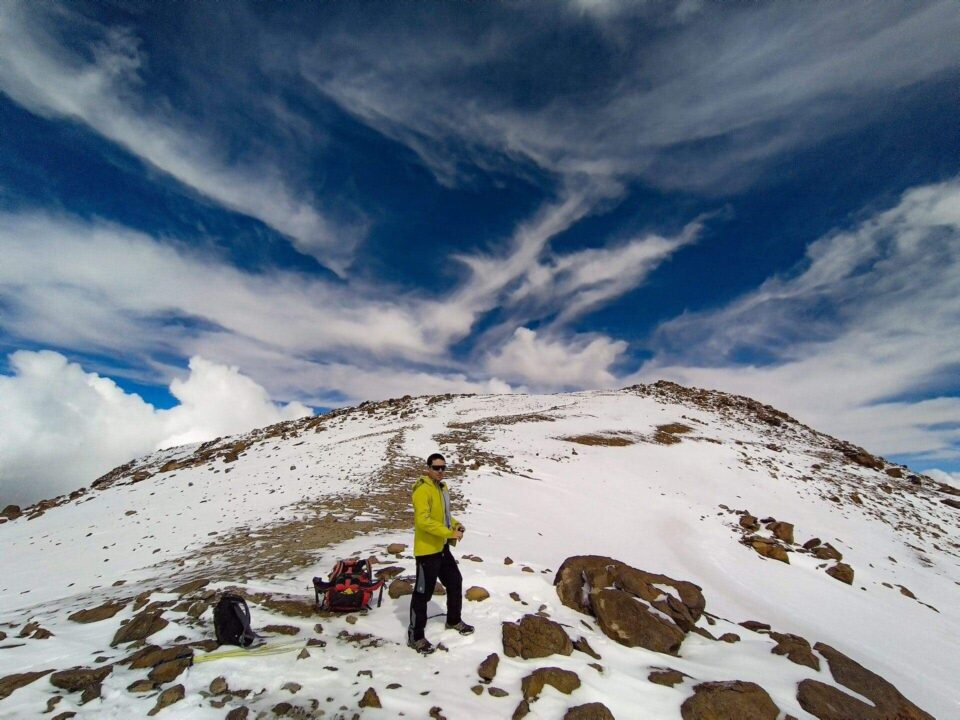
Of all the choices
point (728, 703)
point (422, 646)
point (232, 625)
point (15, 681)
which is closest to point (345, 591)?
point (232, 625)

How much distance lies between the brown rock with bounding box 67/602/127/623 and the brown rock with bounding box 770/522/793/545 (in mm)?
23473

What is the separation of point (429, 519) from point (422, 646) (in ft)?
6.15

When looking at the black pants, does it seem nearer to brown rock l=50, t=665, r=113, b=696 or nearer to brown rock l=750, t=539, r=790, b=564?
brown rock l=50, t=665, r=113, b=696

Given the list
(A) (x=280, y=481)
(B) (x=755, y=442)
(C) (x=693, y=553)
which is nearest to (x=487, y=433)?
(A) (x=280, y=481)

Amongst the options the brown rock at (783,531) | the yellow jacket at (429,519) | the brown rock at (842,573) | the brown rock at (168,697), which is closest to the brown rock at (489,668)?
the yellow jacket at (429,519)

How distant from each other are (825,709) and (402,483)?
54.9 feet

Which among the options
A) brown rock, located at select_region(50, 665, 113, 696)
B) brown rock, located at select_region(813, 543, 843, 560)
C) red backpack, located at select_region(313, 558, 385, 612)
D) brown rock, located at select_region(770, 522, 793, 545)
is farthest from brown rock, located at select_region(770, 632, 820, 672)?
brown rock, located at select_region(770, 522, 793, 545)

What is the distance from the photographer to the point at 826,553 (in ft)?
57.8

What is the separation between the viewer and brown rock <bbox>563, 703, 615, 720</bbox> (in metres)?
5.32

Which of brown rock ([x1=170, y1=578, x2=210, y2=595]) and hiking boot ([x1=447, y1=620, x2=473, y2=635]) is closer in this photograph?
hiking boot ([x1=447, y1=620, x2=473, y2=635])

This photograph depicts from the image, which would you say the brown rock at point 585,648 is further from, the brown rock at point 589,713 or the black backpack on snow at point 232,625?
the black backpack on snow at point 232,625

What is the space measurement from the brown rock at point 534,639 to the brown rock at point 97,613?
24.7 ft

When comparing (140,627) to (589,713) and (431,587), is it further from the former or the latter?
(589,713)

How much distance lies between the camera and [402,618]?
8000mm
